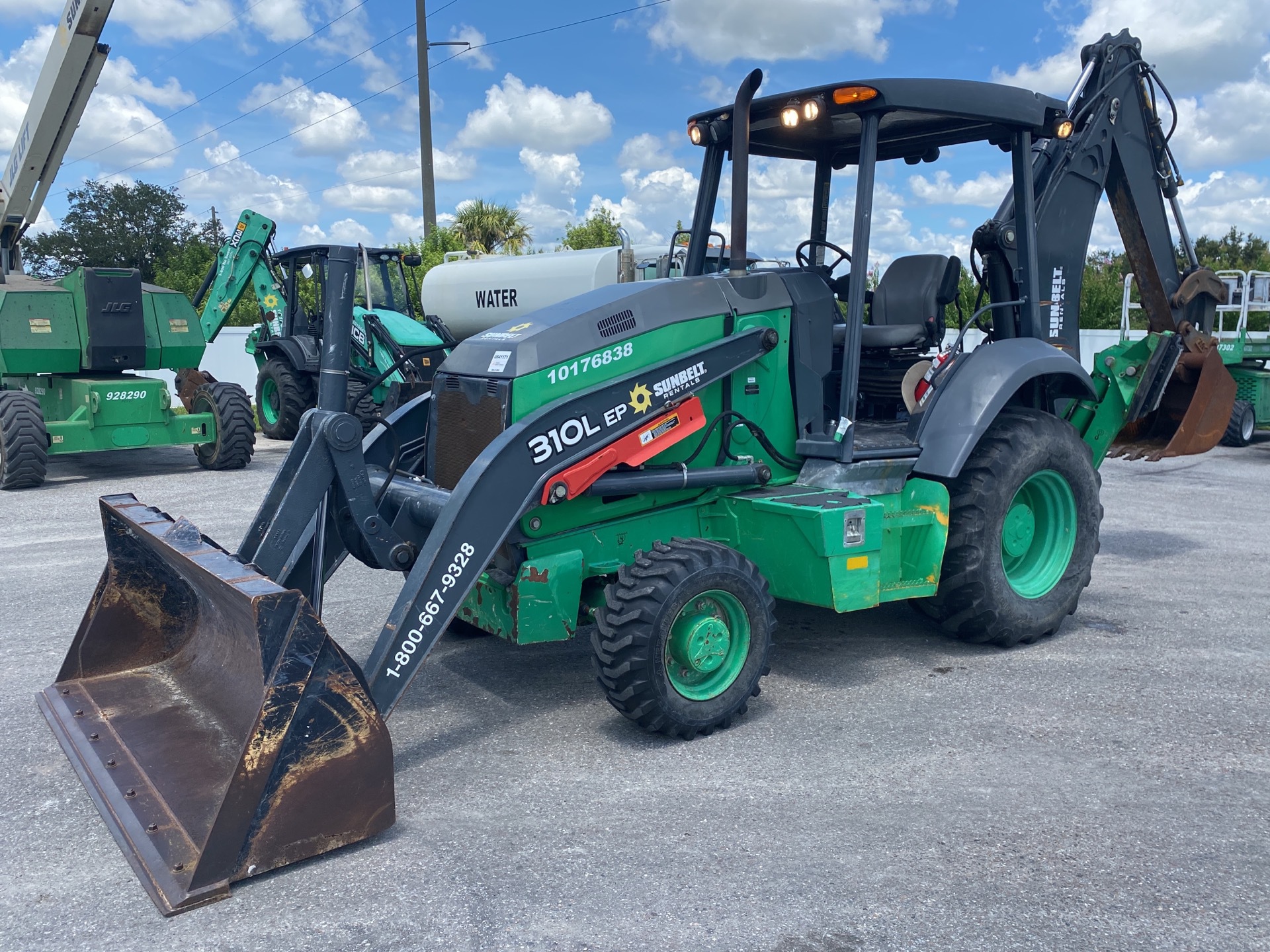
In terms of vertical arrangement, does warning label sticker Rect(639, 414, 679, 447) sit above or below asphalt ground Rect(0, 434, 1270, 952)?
above

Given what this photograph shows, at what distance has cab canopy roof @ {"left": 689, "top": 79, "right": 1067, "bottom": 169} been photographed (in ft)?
16.0

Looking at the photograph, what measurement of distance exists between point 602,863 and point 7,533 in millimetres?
7333

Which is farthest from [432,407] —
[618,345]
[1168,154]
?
[1168,154]

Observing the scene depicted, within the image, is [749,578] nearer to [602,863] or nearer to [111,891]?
[602,863]

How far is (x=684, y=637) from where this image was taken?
426 centimetres

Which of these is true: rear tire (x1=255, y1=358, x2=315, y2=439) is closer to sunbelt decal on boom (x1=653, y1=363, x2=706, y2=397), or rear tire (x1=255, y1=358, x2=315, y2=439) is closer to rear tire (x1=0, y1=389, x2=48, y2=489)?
rear tire (x1=0, y1=389, x2=48, y2=489)

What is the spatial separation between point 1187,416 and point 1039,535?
1.75 meters

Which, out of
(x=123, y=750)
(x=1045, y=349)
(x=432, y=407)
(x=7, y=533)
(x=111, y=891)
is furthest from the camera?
(x=7, y=533)

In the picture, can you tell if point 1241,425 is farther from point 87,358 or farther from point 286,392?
point 87,358

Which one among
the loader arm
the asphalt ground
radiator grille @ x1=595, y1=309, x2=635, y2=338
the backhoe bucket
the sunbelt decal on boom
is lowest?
the asphalt ground

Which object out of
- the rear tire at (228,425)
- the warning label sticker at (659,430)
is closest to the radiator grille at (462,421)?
the warning label sticker at (659,430)

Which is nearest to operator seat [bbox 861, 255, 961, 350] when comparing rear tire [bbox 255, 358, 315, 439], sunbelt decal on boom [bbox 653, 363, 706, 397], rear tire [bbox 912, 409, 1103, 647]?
rear tire [bbox 912, 409, 1103, 647]

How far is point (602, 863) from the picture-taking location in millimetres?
3398

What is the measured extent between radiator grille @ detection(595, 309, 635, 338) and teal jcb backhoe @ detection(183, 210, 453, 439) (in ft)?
30.9
